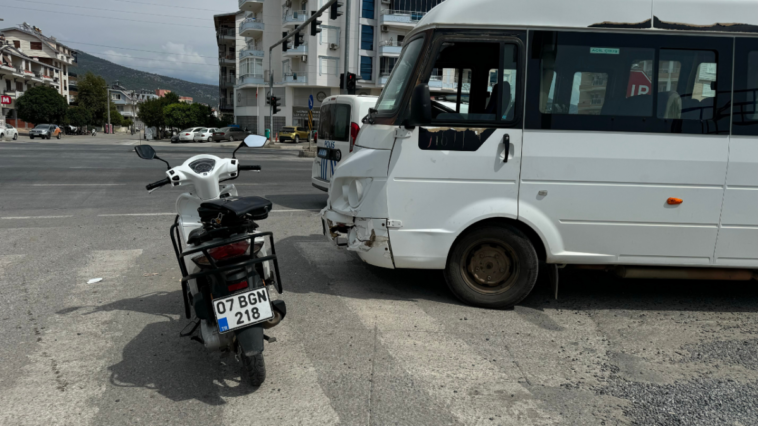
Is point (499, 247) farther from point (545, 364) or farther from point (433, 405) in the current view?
point (433, 405)

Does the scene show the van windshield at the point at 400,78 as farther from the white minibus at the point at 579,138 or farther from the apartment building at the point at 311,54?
the apartment building at the point at 311,54

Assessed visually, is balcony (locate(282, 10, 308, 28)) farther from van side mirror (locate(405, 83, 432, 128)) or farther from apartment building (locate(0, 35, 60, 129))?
van side mirror (locate(405, 83, 432, 128))

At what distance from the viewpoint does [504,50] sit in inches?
203

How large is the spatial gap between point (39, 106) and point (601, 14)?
8388 centimetres

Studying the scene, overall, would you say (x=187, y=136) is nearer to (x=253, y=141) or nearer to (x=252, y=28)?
(x=252, y=28)

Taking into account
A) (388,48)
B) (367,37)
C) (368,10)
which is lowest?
(388,48)

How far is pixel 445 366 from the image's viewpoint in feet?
13.5

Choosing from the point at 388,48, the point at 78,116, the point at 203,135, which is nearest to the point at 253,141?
the point at 203,135

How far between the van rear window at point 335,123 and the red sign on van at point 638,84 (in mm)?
5619

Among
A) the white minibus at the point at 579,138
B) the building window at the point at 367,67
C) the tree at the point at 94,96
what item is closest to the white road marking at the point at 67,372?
the white minibus at the point at 579,138

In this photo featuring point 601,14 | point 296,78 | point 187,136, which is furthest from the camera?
point 296,78

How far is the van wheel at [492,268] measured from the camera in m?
5.29

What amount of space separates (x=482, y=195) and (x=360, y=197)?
1.10m

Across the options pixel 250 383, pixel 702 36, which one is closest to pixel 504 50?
pixel 702 36
